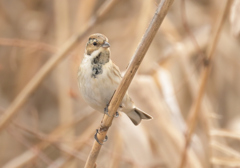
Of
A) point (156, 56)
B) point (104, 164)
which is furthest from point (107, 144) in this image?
point (156, 56)

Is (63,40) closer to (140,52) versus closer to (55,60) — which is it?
(55,60)

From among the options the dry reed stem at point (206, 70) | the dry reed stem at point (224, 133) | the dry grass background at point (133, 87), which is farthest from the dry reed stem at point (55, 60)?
the dry reed stem at point (224, 133)

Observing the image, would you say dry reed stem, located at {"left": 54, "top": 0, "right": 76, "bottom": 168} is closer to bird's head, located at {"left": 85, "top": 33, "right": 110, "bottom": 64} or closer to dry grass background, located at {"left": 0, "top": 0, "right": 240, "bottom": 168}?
dry grass background, located at {"left": 0, "top": 0, "right": 240, "bottom": 168}

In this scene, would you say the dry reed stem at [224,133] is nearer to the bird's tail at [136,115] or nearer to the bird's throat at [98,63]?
the bird's tail at [136,115]

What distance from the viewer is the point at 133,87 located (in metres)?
2.56

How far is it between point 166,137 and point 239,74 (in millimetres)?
1007

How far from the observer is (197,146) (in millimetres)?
2680

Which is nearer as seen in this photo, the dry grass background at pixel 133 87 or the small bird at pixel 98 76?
the small bird at pixel 98 76

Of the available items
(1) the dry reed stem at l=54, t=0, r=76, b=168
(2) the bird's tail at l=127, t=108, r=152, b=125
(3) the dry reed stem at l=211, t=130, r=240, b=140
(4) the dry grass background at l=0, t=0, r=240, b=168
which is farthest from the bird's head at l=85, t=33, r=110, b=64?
(1) the dry reed stem at l=54, t=0, r=76, b=168

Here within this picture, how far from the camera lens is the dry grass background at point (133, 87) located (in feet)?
8.23

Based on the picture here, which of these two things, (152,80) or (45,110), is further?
(45,110)

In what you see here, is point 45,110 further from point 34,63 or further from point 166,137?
point 166,137

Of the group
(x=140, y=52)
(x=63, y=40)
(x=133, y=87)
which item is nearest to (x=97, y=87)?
(x=140, y=52)

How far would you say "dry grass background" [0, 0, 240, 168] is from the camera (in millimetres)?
2510
